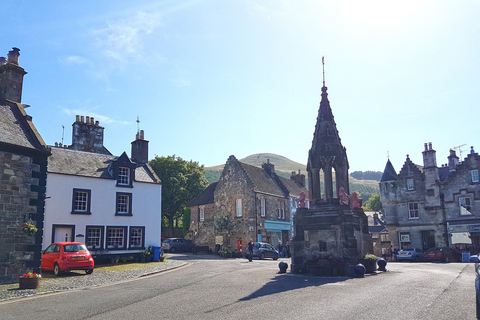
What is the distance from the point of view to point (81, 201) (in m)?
24.8

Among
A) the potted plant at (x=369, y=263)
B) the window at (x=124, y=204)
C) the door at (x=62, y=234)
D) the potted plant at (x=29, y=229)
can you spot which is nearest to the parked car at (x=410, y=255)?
the potted plant at (x=369, y=263)

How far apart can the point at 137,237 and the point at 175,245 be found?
1405 centimetres

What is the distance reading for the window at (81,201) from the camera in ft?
79.9

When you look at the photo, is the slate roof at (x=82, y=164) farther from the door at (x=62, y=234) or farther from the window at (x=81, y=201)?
the door at (x=62, y=234)

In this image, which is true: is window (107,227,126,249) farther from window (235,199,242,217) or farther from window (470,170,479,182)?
window (470,170,479,182)

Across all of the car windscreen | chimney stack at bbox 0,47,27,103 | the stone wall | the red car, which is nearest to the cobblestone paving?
the red car

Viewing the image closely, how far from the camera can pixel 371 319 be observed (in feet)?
26.4

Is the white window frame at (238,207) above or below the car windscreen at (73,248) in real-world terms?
above

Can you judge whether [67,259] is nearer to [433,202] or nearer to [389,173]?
[433,202]

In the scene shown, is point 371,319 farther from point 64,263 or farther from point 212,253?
point 212,253

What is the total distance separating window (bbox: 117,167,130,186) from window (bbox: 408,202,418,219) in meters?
30.9

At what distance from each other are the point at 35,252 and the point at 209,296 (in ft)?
29.3

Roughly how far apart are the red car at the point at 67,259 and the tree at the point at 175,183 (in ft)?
108

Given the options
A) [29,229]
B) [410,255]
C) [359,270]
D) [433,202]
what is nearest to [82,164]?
[29,229]
